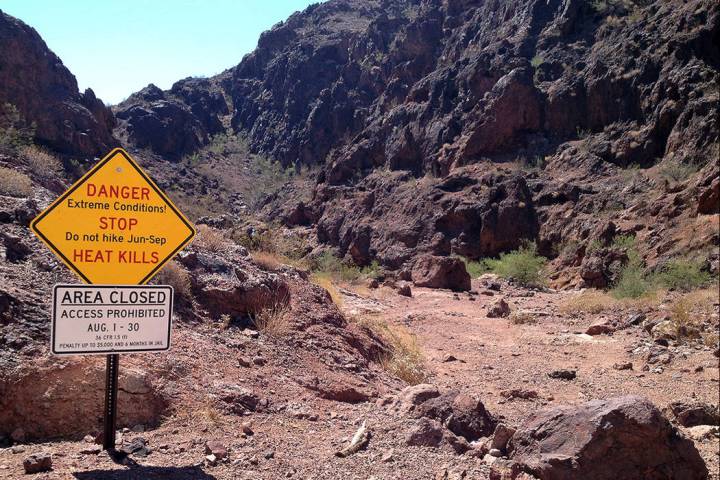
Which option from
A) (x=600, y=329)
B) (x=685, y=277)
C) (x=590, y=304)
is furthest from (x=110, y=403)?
(x=685, y=277)

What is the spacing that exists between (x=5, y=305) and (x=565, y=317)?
39.7 ft

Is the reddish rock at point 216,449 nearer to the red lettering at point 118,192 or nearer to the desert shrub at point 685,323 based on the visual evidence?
the red lettering at point 118,192

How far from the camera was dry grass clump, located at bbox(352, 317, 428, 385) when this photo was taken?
312 inches

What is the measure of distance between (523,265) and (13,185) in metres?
18.8

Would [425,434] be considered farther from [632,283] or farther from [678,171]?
[678,171]

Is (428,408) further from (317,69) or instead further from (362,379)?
(317,69)

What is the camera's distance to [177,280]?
7.13 meters

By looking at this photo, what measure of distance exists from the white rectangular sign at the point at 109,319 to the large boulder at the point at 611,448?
2570 mm

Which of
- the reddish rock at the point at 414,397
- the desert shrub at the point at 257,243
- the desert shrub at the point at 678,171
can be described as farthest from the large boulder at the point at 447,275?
the reddish rock at the point at 414,397

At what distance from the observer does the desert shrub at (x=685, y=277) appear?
14.3 meters

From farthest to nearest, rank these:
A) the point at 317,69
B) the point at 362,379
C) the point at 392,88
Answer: the point at 317,69
the point at 392,88
the point at 362,379

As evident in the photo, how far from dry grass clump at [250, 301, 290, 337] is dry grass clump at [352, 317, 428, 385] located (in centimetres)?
150

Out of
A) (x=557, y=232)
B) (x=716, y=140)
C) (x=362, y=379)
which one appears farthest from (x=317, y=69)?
(x=362, y=379)

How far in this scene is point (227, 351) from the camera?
21.2 ft
